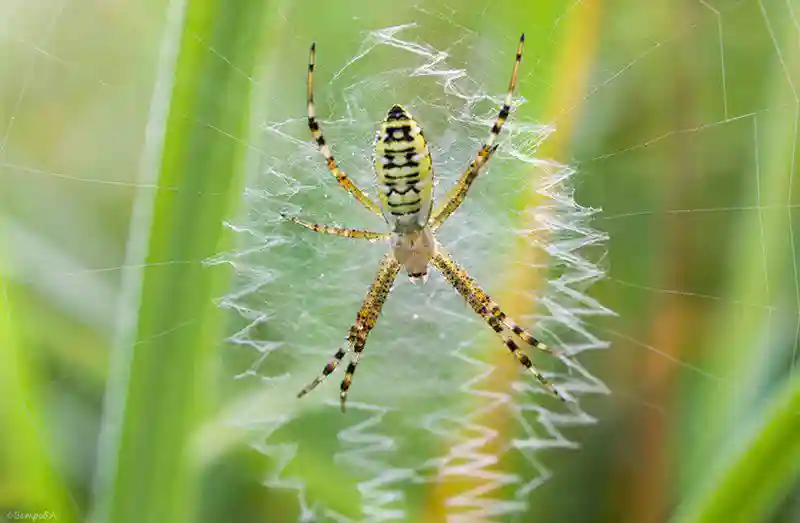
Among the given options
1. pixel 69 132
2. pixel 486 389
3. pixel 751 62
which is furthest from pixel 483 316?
pixel 69 132

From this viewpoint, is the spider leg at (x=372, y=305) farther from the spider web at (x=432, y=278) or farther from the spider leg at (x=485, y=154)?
the spider leg at (x=485, y=154)

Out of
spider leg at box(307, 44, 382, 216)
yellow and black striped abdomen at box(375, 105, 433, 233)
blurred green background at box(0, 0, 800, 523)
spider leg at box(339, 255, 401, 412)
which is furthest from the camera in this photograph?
spider leg at box(339, 255, 401, 412)

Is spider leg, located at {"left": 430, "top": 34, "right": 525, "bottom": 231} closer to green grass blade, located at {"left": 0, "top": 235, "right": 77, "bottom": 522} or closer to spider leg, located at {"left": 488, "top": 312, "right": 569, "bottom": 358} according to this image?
spider leg, located at {"left": 488, "top": 312, "right": 569, "bottom": 358}

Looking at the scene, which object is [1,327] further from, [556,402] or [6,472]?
[556,402]

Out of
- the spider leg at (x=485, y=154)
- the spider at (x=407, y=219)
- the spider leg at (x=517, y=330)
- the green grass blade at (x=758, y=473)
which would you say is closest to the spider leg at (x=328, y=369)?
the spider at (x=407, y=219)

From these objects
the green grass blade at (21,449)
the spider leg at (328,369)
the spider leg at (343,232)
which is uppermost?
the spider leg at (343,232)

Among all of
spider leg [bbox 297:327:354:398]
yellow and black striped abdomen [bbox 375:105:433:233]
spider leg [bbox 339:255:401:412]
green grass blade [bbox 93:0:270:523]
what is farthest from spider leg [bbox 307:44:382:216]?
green grass blade [bbox 93:0:270:523]
